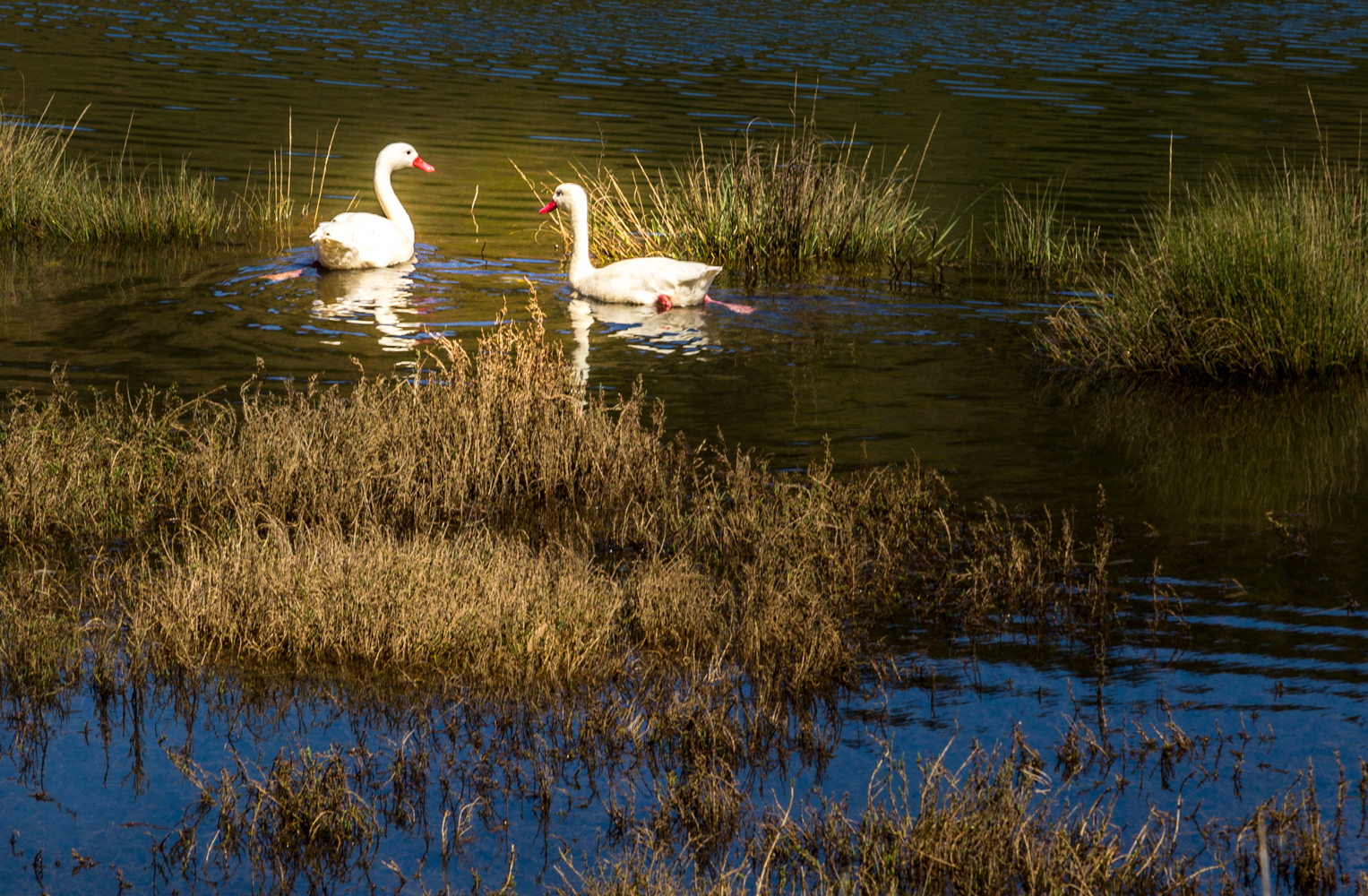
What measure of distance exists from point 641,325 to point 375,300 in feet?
8.92

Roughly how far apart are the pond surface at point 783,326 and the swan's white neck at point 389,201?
1.79 feet

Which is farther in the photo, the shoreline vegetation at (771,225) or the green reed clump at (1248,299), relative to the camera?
the shoreline vegetation at (771,225)

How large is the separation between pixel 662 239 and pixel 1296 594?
9935 millimetres

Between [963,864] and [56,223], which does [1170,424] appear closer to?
[963,864]

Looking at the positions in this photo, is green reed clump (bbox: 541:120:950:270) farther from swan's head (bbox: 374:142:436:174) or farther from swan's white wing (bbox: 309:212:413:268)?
swan's head (bbox: 374:142:436:174)

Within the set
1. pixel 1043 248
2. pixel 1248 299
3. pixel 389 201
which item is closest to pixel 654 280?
pixel 389 201

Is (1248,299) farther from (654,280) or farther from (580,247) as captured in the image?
(580,247)

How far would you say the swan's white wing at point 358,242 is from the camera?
591 inches

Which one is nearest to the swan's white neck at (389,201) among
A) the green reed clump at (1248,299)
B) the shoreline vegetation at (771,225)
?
the shoreline vegetation at (771,225)

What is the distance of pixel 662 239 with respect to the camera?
1641 cm

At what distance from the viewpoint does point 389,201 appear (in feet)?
55.1

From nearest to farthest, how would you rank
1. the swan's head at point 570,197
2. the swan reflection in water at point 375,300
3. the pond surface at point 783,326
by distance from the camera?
1. the pond surface at point 783,326
2. the swan reflection in water at point 375,300
3. the swan's head at point 570,197

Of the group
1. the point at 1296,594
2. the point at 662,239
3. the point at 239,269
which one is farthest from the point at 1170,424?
the point at 239,269

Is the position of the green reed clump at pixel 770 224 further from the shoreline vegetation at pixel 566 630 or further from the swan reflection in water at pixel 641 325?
the shoreline vegetation at pixel 566 630
